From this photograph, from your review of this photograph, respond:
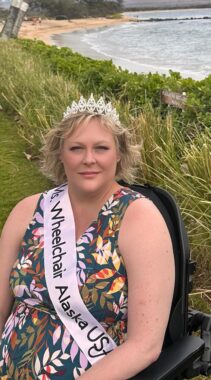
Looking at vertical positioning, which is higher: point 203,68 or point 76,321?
point 203,68

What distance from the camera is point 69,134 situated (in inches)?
87.4

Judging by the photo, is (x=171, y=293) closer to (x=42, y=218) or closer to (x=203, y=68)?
(x=42, y=218)

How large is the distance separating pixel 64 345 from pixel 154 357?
0.35 meters

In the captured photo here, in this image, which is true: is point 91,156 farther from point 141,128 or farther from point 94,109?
point 141,128

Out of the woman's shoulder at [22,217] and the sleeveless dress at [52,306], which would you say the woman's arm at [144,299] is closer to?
the sleeveless dress at [52,306]

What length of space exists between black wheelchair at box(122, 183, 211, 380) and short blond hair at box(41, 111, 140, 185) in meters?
0.21

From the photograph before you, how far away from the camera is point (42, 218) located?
91.7 inches

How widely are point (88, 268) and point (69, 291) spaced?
107mm

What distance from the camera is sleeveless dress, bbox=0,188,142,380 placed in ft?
6.77

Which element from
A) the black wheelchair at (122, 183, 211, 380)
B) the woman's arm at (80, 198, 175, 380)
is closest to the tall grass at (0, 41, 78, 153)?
the black wheelchair at (122, 183, 211, 380)

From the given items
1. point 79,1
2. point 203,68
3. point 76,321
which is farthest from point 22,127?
point 79,1

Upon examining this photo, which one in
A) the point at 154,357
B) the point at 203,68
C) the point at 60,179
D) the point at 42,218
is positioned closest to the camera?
the point at 154,357

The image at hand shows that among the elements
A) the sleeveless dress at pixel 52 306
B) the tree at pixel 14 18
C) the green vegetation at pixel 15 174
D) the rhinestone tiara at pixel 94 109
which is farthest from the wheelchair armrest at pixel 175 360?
the tree at pixel 14 18

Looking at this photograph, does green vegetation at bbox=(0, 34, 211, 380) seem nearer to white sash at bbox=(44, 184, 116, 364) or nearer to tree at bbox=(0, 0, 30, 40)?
white sash at bbox=(44, 184, 116, 364)
